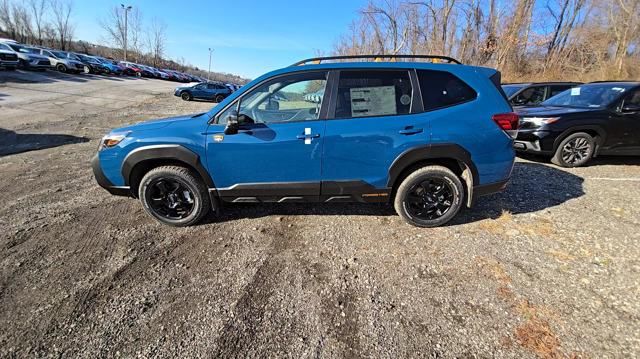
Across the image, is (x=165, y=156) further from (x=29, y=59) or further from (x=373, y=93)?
(x=29, y=59)

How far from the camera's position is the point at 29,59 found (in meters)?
24.2

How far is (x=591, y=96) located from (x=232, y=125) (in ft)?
22.5

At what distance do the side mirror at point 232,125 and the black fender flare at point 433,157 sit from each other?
170 cm

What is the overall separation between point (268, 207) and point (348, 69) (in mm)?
2075

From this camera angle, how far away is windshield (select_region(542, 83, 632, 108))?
563cm

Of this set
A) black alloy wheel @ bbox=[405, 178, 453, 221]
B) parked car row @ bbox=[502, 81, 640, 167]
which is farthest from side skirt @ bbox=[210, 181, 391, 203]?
parked car row @ bbox=[502, 81, 640, 167]

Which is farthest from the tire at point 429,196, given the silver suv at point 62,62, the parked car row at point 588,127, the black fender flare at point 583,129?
the silver suv at point 62,62

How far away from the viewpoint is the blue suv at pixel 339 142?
10.6ft

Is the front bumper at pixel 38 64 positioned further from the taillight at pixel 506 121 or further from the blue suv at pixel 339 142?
the taillight at pixel 506 121

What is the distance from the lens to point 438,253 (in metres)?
3.12

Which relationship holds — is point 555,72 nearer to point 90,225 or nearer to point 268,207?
point 268,207

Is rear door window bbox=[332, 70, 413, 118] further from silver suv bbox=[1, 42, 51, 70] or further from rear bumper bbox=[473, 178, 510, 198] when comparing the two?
silver suv bbox=[1, 42, 51, 70]

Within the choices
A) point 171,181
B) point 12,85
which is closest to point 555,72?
point 171,181

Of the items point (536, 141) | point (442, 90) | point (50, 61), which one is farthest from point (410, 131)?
point (50, 61)
